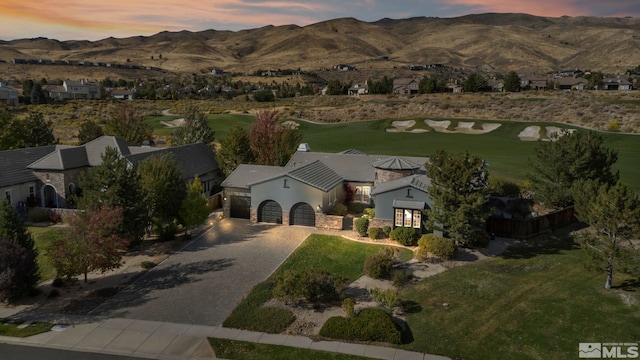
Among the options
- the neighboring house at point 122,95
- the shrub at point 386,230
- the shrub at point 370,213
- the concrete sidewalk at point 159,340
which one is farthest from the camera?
the neighboring house at point 122,95

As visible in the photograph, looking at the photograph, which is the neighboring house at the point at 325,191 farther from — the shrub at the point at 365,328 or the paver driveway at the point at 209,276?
the shrub at the point at 365,328

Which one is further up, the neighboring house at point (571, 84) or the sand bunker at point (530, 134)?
the neighboring house at point (571, 84)

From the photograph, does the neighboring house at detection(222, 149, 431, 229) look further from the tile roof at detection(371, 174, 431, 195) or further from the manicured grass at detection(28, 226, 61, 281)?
the manicured grass at detection(28, 226, 61, 281)

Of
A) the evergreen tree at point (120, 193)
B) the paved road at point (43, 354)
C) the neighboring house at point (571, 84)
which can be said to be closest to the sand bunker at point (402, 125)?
the evergreen tree at point (120, 193)

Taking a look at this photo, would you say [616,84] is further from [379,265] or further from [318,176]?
[379,265]

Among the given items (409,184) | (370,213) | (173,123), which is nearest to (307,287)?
(409,184)

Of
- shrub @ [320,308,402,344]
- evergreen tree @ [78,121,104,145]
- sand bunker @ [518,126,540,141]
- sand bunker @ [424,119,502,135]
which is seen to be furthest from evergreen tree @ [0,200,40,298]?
sand bunker @ [424,119,502,135]
